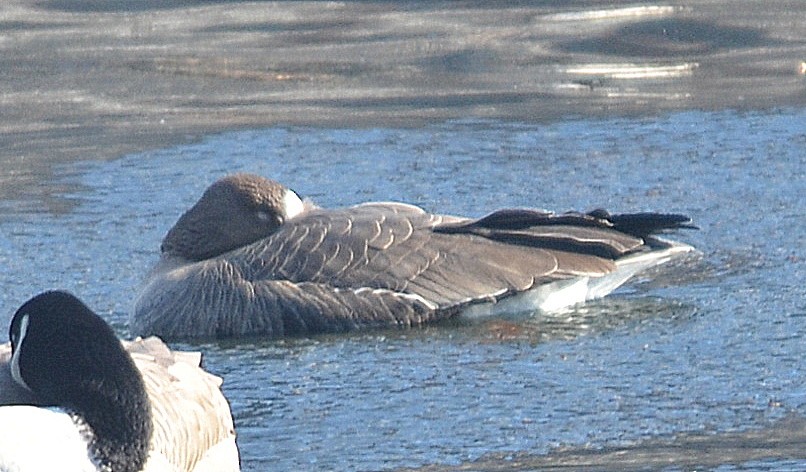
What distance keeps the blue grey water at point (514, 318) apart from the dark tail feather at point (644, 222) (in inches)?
13.7

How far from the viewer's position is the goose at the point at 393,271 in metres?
9.14

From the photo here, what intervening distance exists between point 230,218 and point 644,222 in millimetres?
1949

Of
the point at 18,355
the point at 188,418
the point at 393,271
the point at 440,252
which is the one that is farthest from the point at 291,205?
the point at 18,355

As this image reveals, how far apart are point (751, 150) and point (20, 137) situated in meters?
5.00

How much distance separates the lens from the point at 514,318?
9273 millimetres

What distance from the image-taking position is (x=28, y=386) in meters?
6.63

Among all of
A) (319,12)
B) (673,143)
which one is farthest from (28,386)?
(319,12)

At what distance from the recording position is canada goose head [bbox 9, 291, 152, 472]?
6.46 meters

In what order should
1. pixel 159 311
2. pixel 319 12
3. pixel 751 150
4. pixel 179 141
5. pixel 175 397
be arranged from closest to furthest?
pixel 175 397
pixel 159 311
pixel 751 150
pixel 179 141
pixel 319 12

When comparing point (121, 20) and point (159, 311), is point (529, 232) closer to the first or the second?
point (159, 311)

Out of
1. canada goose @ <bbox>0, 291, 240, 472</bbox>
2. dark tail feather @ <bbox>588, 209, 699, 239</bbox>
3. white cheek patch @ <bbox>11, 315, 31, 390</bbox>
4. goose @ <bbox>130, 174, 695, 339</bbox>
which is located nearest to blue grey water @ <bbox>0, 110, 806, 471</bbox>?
goose @ <bbox>130, 174, 695, 339</bbox>

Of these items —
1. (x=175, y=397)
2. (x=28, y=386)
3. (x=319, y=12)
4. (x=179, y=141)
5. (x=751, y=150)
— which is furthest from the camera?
(x=319, y=12)

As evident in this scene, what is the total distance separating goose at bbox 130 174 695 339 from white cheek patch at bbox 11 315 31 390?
7.93 feet

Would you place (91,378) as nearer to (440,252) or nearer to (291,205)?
(440,252)
